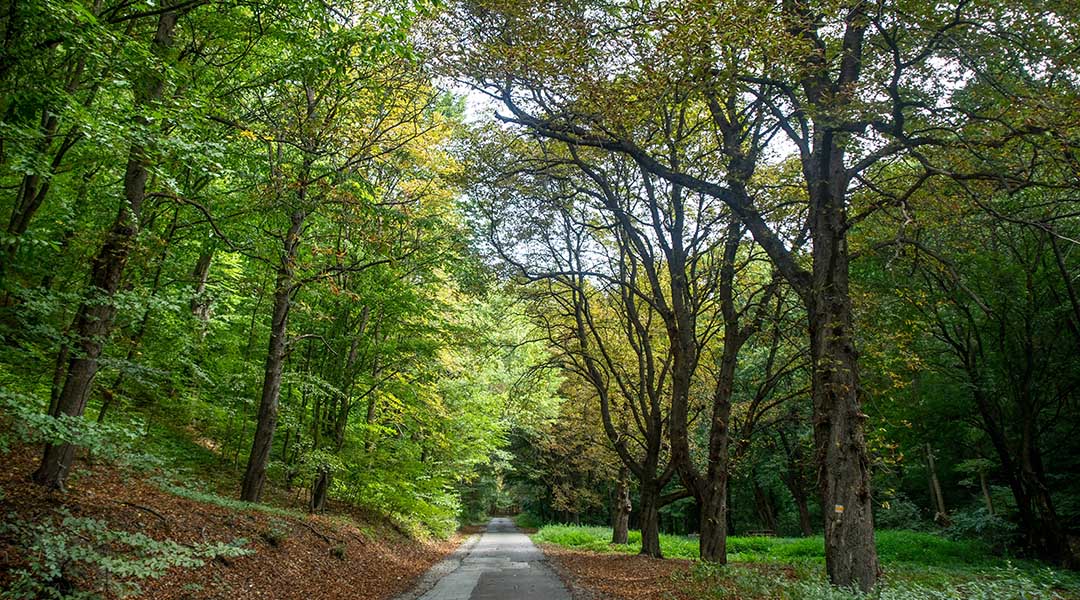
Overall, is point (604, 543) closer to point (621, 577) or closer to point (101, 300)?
point (621, 577)

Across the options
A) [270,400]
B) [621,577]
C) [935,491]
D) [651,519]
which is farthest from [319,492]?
[935,491]

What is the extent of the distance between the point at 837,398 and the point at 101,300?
9248 millimetres

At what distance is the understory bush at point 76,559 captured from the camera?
5176 mm

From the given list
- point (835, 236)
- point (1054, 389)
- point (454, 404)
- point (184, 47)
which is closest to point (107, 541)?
point (184, 47)

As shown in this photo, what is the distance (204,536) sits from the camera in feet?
26.7

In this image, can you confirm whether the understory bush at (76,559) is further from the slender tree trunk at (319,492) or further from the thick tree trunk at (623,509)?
the thick tree trunk at (623,509)

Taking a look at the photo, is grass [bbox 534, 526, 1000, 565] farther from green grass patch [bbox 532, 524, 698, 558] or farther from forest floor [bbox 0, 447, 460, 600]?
forest floor [bbox 0, 447, 460, 600]

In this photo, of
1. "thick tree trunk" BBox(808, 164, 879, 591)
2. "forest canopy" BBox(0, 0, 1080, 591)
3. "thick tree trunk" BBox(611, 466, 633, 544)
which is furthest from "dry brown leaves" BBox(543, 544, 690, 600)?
"thick tree trunk" BBox(611, 466, 633, 544)

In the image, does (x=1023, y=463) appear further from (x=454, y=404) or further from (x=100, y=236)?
(x=100, y=236)

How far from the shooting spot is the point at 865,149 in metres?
8.93

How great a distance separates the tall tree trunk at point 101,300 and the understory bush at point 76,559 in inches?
41.8

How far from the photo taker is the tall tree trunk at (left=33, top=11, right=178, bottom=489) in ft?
21.5

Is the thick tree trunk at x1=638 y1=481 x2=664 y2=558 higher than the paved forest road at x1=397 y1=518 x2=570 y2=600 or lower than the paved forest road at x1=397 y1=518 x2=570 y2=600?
higher

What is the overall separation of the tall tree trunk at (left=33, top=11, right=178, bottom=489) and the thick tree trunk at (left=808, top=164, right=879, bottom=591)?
8.78 m
